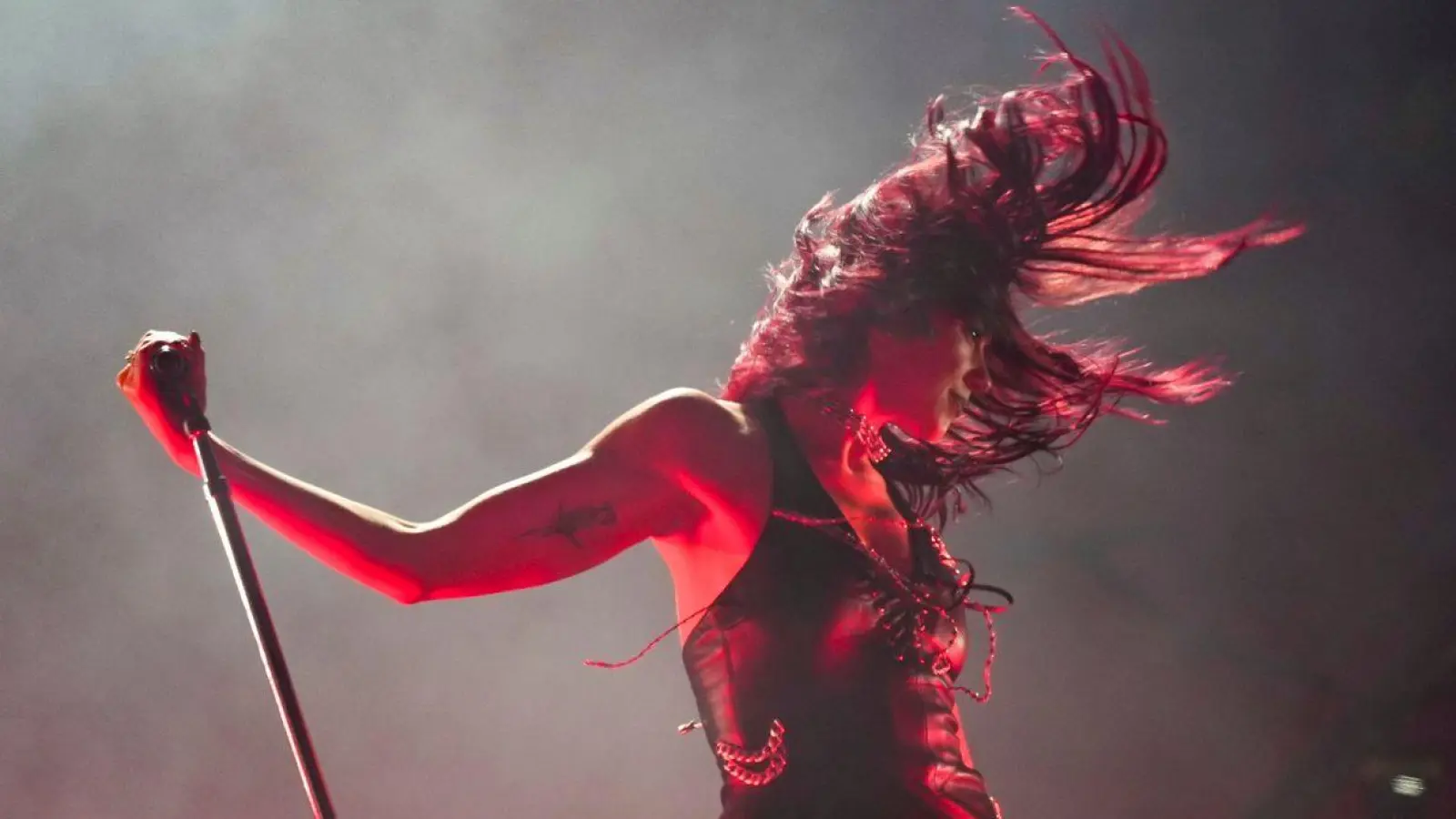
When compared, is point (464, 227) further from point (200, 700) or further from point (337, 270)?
point (200, 700)

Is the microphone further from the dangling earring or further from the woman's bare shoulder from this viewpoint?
the dangling earring

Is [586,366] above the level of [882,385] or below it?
above

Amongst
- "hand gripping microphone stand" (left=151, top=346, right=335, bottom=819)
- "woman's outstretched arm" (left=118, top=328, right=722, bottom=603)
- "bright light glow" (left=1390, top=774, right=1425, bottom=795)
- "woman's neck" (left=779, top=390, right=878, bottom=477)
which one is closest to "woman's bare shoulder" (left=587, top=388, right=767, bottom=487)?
"woman's outstretched arm" (left=118, top=328, right=722, bottom=603)

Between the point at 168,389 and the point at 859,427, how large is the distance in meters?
0.80

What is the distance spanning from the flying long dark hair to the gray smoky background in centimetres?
119

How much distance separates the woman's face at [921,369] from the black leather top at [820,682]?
202 millimetres

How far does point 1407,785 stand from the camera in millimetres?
3242

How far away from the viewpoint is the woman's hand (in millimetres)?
996

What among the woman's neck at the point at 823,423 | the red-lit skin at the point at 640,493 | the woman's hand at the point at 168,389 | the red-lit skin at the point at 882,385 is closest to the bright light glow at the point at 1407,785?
the red-lit skin at the point at 882,385

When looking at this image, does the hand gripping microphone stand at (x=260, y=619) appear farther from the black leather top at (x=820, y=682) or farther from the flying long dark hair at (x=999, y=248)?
the flying long dark hair at (x=999, y=248)

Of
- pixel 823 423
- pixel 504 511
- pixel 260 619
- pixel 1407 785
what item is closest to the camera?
pixel 260 619

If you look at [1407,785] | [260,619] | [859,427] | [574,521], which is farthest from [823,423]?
[1407,785]

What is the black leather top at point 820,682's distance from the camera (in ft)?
4.00

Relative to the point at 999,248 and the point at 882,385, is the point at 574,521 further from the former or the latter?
the point at 999,248
